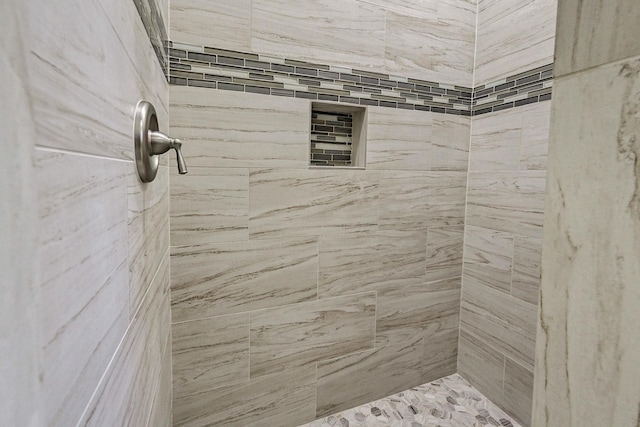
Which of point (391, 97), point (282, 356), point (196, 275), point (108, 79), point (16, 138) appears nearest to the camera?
point (16, 138)

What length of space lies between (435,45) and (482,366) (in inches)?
69.9

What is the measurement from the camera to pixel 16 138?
237mm

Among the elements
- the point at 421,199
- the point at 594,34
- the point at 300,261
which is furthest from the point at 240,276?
the point at 594,34

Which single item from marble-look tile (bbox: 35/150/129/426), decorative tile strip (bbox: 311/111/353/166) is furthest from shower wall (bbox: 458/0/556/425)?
marble-look tile (bbox: 35/150/129/426)

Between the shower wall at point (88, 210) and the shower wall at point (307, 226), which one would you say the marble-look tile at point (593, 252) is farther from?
the shower wall at point (307, 226)

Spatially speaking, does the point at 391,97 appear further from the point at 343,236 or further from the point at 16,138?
the point at 16,138

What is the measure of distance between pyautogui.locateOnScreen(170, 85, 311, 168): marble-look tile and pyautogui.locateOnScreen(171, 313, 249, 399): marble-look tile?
692 mm

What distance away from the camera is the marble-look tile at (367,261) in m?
1.67

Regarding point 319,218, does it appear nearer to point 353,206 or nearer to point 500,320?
point 353,206

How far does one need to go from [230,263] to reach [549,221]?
1301mm

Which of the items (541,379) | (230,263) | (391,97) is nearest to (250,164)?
(230,263)

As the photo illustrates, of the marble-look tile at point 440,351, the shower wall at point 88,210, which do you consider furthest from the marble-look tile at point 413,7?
the marble-look tile at point 440,351

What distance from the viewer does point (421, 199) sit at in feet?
6.07

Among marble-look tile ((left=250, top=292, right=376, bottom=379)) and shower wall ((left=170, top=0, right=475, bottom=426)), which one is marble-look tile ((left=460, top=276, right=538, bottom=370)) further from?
marble-look tile ((left=250, top=292, right=376, bottom=379))
